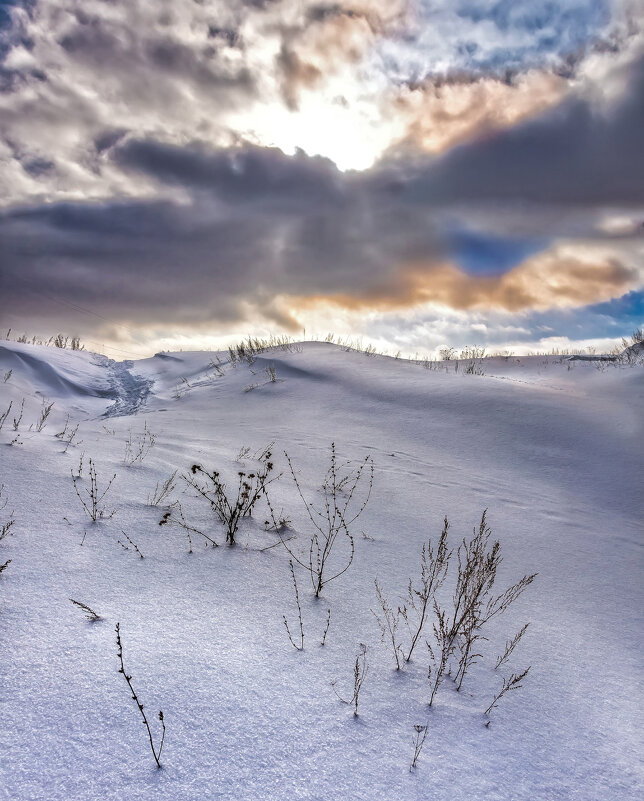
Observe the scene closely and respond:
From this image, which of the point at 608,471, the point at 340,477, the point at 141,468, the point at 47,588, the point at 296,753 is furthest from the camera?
the point at 608,471

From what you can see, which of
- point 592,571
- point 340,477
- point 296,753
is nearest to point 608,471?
point 592,571

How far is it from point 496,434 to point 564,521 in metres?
2.09

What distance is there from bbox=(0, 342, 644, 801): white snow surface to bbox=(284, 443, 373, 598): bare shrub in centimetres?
9

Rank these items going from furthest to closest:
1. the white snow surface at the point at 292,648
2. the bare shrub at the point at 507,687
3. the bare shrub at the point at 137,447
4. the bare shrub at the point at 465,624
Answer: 1. the bare shrub at the point at 137,447
2. the bare shrub at the point at 465,624
3. the bare shrub at the point at 507,687
4. the white snow surface at the point at 292,648

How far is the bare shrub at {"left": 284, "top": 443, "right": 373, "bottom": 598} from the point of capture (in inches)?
107

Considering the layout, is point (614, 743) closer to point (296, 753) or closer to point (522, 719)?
point (522, 719)

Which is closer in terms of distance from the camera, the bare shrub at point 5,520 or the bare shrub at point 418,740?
the bare shrub at point 418,740

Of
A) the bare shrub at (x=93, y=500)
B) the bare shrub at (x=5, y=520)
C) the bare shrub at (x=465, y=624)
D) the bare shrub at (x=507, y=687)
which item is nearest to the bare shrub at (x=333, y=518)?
the bare shrub at (x=465, y=624)

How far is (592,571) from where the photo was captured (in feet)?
10.5

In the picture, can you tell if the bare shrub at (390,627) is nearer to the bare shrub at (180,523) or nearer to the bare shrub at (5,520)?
the bare shrub at (180,523)

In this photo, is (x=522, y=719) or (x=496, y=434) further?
(x=496, y=434)

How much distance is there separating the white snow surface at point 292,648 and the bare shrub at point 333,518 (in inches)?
3.5

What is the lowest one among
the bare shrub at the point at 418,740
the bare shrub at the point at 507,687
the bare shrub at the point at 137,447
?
the bare shrub at the point at 418,740

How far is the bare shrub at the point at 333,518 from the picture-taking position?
2.71 meters
